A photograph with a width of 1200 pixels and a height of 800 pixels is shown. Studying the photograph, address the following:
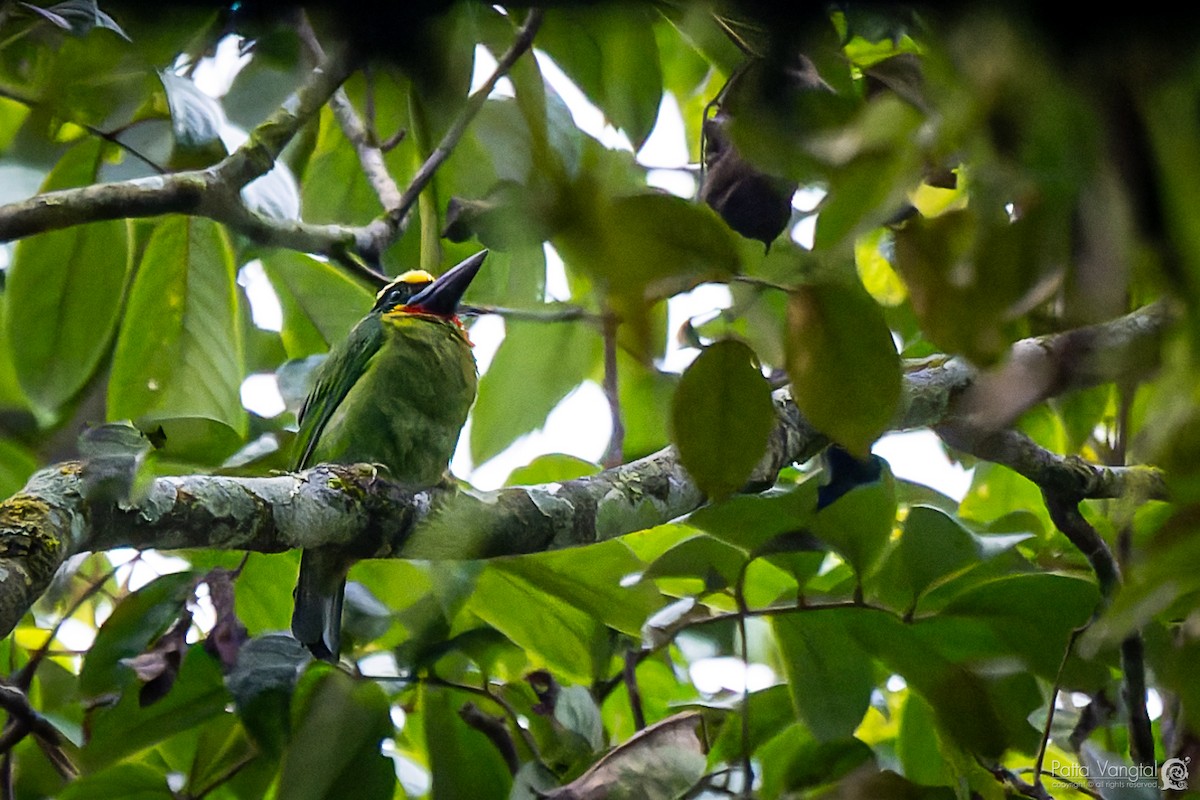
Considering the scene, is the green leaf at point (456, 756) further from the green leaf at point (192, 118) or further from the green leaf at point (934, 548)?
the green leaf at point (192, 118)

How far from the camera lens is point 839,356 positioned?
0.71 m

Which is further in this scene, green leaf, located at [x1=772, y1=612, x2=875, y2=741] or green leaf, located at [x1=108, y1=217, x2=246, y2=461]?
green leaf, located at [x1=108, y1=217, x2=246, y2=461]

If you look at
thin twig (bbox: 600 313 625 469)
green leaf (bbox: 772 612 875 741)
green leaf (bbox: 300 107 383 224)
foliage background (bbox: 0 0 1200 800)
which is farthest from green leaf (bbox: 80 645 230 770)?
green leaf (bbox: 300 107 383 224)

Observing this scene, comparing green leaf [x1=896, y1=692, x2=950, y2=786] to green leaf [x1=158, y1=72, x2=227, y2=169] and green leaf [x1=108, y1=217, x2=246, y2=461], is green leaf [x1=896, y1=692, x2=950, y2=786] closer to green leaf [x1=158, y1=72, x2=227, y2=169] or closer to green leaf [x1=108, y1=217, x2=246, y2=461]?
green leaf [x1=108, y1=217, x2=246, y2=461]

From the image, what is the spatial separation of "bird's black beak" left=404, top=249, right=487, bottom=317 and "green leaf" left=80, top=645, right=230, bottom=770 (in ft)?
2.86

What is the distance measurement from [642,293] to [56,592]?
1.60m

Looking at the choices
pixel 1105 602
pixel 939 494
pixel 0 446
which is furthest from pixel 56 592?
pixel 1105 602

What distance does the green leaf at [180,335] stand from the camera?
1.58 metres

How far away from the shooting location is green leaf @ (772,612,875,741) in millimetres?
1306

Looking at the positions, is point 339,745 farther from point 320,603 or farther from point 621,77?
point 621,77

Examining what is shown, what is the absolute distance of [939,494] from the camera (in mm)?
1655

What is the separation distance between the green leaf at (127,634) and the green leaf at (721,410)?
921mm

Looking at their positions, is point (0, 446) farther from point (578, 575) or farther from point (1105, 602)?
point (1105, 602)

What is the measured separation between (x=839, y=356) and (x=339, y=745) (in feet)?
2.77
